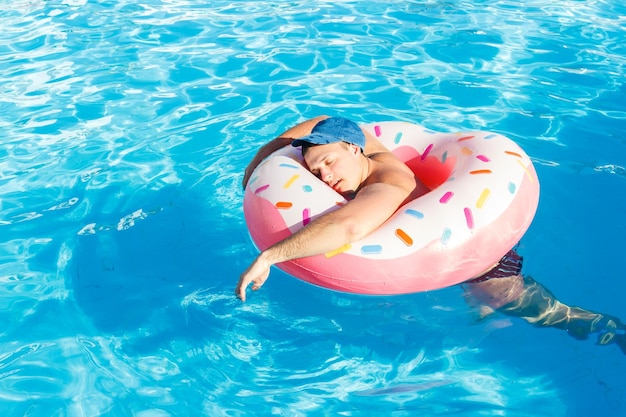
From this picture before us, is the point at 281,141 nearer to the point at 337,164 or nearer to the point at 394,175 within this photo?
the point at 337,164

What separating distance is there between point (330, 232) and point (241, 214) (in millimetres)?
1751

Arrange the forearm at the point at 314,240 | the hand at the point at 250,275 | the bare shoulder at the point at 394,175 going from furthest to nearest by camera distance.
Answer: the bare shoulder at the point at 394,175, the forearm at the point at 314,240, the hand at the point at 250,275

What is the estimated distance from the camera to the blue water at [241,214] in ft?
11.9

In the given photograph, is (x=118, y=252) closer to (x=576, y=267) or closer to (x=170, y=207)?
(x=170, y=207)

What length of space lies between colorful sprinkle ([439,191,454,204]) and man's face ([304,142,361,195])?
20.6 inches

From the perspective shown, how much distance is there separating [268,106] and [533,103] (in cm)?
257

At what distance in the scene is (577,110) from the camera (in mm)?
6516

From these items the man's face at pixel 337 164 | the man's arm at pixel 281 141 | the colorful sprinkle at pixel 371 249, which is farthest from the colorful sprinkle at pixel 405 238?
the man's arm at pixel 281 141

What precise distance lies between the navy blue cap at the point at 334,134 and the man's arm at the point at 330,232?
0.38 m

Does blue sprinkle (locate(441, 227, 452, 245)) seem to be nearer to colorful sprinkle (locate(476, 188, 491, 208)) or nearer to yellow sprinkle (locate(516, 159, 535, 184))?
colorful sprinkle (locate(476, 188, 491, 208))

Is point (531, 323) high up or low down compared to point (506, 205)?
down

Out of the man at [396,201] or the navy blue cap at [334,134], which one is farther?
the navy blue cap at [334,134]

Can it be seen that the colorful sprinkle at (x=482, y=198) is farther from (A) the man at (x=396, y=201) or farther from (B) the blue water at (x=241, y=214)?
(B) the blue water at (x=241, y=214)

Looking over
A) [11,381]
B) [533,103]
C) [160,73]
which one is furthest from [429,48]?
[11,381]
